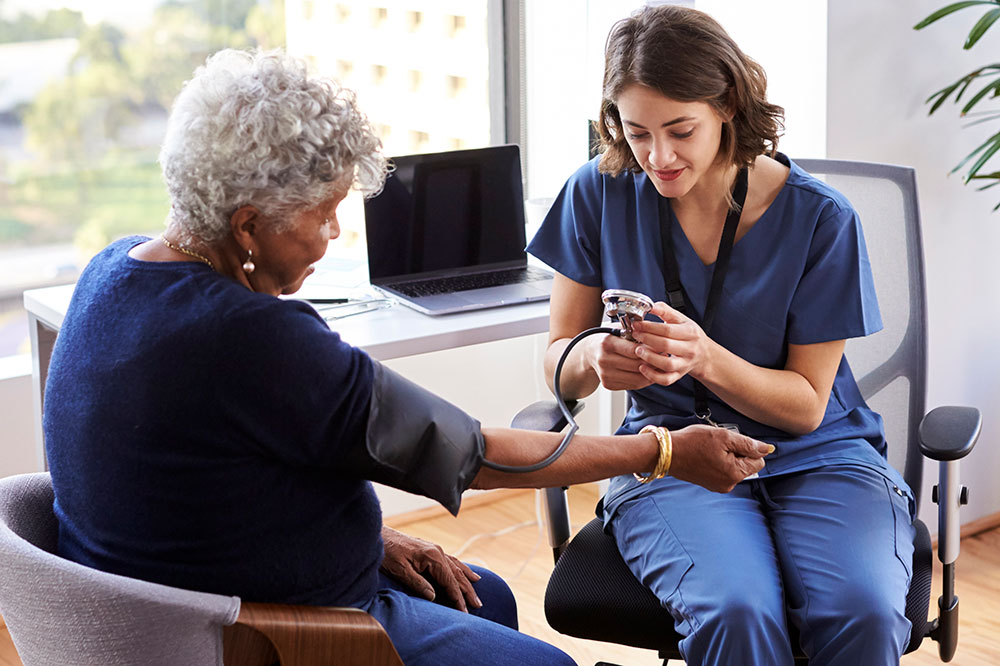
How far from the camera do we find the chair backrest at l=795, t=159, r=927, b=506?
186 centimetres

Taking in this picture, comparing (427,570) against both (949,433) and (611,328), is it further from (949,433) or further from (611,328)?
(949,433)

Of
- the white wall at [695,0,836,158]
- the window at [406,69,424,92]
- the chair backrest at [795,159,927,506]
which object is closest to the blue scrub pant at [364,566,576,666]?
the chair backrest at [795,159,927,506]

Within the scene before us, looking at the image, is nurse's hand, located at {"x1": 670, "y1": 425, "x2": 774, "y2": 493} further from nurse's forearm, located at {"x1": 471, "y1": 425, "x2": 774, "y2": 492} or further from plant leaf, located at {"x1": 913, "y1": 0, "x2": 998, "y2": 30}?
plant leaf, located at {"x1": 913, "y1": 0, "x2": 998, "y2": 30}

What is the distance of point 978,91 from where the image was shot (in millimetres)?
2535

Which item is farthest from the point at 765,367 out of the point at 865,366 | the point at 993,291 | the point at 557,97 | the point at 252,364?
the point at 557,97

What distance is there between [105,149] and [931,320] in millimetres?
2034

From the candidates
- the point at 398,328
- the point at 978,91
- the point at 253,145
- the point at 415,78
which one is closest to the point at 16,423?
the point at 398,328

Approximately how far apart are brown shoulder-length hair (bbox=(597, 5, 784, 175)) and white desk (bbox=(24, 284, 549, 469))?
0.56 metres

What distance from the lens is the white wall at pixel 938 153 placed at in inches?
94.4

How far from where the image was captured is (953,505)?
168 centimetres

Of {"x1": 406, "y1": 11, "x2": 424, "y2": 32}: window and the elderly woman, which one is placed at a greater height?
{"x1": 406, "y1": 11, "x2": 424, "y2": 32}: window

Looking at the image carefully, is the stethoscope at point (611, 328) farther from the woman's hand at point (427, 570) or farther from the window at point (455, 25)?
the window at point (455, 25)

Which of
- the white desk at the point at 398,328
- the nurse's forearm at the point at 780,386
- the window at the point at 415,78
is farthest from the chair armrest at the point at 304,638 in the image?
the window at the point at 415,78

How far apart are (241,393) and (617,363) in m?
0.66
